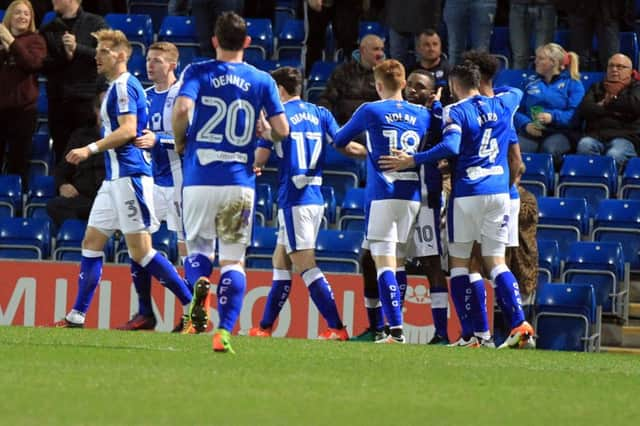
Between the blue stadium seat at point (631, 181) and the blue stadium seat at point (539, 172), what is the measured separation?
0.71 m

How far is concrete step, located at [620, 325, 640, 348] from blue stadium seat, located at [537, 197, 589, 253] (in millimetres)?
1074

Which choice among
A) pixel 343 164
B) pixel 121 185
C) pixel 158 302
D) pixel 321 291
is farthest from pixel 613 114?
pixel 121 185

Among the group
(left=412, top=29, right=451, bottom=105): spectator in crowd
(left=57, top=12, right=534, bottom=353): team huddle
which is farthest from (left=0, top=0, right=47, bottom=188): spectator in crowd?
(left=412, top=29, right=451, bottom=105): spectator in crowd

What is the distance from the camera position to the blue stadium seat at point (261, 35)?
18.1m

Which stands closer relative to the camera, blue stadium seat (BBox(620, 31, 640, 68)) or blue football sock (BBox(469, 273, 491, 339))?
blue football sock (BBox(469, 273, 491, 339))

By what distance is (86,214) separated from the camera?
15.9 meters

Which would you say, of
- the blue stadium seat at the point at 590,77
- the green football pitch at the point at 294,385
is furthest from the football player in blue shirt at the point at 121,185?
the blue stadium seat at the point at 590,77

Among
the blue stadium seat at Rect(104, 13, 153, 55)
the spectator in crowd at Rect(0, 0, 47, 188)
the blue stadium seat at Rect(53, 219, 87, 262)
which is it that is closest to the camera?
the blue stadium seat at Rect(53, 219, 87, 262)

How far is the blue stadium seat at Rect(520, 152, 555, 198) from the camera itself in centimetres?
1553

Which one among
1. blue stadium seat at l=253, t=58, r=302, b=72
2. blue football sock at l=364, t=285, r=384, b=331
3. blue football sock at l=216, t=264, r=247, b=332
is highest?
blue stadium seat at l=253, t=58, r=302, b=72

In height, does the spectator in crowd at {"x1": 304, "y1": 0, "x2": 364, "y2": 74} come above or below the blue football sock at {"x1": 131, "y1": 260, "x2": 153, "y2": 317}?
above

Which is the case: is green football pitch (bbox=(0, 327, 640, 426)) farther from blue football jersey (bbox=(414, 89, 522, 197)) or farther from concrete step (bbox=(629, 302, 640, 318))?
concrete step (bbox=(629, 302, 640, 318))

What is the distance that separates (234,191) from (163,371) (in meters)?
1.58

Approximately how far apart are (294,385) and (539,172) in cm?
816
